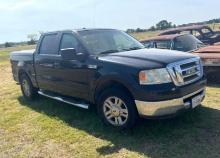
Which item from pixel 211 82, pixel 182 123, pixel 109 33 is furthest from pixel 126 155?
pixel 211 82

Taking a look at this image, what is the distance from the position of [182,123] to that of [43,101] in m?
4.24

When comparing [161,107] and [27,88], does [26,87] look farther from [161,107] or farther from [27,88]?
[161,107]

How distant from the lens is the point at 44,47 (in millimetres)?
8336

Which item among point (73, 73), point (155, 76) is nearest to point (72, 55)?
point (73, 73)

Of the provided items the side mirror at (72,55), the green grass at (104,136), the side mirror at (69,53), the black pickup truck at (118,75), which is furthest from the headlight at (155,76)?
the side mirror at (69,53)

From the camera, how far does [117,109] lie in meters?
6.09

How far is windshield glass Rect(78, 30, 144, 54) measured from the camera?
6.80m

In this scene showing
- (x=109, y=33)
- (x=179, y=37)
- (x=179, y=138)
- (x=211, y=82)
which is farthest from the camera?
(x=179, y=37)

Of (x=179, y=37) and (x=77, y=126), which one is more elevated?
(x=179, y=37)

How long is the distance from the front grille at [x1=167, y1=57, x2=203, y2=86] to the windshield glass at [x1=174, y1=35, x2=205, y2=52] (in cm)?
427

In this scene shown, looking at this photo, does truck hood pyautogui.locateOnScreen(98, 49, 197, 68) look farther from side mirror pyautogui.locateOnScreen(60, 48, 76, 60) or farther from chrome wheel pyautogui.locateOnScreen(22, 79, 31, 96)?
chrome wheel pyautogui.locateOnScreen(22, 79, 31, 96)

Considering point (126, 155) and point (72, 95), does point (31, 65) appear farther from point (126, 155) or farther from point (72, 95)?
point (126, 155)

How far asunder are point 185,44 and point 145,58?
516 cm

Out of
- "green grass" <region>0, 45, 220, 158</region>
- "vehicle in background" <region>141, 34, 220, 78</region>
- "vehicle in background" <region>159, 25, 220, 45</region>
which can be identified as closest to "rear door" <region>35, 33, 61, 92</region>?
"green grass" <region>0, 45, 220, 158</region>
